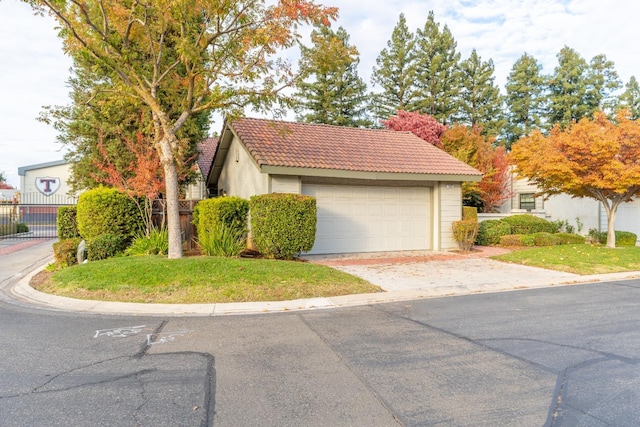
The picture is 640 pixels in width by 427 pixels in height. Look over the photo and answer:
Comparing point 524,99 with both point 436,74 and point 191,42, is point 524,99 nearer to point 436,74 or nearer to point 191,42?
point 436,74

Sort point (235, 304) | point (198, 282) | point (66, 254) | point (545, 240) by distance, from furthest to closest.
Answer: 1. point (545, 240)
2. point (66, 254)
3. point (198, 282)
4. point (235, 304)

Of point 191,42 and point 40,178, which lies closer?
point 191,42

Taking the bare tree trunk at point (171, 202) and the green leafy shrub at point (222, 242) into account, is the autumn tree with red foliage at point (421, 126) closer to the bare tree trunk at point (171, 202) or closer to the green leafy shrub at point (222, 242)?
the green leafy shrub at point (222, 242)

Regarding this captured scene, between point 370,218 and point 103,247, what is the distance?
8201 mm

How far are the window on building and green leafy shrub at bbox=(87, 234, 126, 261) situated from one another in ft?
70.5

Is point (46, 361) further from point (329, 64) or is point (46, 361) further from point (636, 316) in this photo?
point (329, 64)

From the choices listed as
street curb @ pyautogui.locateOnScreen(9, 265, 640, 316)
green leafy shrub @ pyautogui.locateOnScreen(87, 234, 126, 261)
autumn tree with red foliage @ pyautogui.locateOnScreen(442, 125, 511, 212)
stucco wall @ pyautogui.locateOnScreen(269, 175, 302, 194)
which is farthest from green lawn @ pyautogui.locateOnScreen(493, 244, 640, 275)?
green leafy shrub @ pyautogui.locateOnScreen(87, 234, 126, 261)

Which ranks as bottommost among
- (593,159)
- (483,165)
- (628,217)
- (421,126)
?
(628,217)

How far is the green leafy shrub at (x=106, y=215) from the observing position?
1188 cm

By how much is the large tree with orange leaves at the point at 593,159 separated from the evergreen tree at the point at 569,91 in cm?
2851

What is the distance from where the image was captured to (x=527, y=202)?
2356 cm

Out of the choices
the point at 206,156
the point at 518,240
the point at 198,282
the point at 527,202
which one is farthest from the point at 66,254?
the point at 527,202

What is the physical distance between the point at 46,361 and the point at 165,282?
11.4ft

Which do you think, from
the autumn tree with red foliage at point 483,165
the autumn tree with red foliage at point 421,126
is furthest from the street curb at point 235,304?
the autumn tree with red foliage at point 421,126
